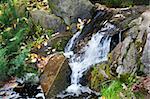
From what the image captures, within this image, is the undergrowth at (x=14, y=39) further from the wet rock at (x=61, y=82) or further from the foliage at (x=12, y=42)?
the wet rock at (x=61, y=82)

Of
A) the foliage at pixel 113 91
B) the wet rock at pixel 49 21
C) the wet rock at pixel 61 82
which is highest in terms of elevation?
the wet rock at pixel 49 21

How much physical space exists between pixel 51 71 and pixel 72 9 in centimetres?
209

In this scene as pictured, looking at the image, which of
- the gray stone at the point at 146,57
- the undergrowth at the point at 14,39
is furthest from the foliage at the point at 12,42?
the gray stone at the point at 146,57

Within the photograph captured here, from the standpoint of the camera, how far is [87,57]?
23.1ft

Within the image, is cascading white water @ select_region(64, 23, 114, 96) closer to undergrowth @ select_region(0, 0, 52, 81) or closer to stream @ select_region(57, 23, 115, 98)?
stream @ select_region(57, 23, 115, 98)

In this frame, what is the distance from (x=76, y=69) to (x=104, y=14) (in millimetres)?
1673

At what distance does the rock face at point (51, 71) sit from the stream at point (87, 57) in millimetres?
289

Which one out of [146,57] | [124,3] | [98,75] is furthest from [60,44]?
[146,57]

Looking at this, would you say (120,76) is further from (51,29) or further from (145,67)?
(51,29)

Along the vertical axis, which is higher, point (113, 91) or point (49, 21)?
point (49, 21)

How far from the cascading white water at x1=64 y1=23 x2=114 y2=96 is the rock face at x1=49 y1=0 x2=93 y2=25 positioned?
93 centimetres

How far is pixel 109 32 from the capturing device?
709cm

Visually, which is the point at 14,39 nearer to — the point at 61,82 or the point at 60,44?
the point at 60,44

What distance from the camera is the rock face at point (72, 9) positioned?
813cm
